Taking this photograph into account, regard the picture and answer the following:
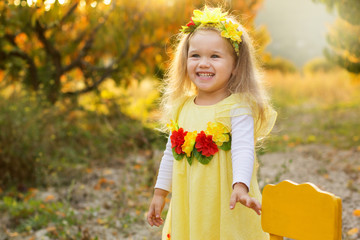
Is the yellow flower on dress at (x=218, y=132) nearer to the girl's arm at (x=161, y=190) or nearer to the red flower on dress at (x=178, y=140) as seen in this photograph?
the red flower on dress at (x=178, y=140)

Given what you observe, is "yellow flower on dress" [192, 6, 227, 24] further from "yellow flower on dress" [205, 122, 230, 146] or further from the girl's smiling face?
"yellow flower on dress" [205, 122, 230, 146]

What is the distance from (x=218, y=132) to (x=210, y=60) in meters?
0.32

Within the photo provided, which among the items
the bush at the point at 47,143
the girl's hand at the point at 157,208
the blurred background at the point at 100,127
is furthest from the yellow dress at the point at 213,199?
the bush at the point at 47,143

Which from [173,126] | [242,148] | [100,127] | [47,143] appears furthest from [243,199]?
[100,127]

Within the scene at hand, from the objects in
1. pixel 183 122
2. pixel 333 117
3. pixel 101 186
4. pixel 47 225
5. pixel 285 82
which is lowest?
pixel 47 225

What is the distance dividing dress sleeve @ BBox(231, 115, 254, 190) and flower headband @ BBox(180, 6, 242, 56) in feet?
1.06

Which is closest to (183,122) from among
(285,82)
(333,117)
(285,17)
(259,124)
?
(259,124)

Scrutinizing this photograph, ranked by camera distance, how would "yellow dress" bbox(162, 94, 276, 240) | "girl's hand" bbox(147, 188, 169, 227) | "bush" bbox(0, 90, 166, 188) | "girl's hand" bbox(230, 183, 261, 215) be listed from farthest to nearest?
"bush" bbox(0, 90, 166, 188) < "girl's hand" bbox(147, 188, 169, 227) < "yellow dress" bbox(162, 94, 276, 240) < "girl's hand" bbox(230, 183, 261, 215)

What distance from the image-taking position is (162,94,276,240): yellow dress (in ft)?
5.96

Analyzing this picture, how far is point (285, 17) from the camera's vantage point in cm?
3962

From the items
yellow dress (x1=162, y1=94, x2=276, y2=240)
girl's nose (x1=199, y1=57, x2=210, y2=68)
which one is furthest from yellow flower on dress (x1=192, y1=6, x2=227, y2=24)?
yellow dress (x1=162, y1=94, x2=276, y2=240)

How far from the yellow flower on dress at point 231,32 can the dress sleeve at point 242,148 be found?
0.34m

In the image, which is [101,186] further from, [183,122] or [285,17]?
[285,17]

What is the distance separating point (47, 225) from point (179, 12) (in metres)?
3.44
